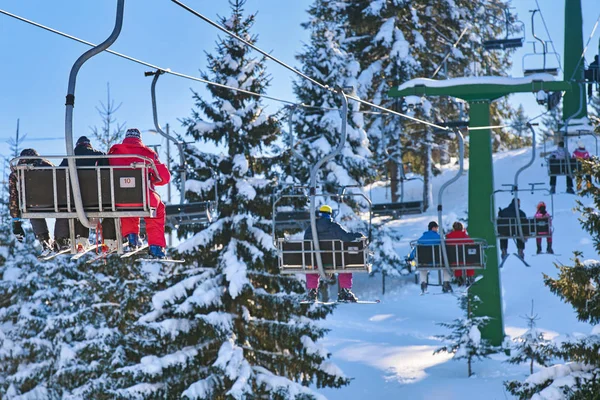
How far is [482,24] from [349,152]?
15.8 m

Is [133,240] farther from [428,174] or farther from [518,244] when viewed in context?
[428,174]

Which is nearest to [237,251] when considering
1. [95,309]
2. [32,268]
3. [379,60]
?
[95,309]

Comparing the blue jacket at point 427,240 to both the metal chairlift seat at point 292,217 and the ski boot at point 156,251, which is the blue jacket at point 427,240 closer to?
the metal chairlift seat at point 292,217

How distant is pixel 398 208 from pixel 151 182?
39.9 ft

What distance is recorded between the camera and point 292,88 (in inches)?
1642

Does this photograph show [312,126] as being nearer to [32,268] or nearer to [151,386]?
[32,268]

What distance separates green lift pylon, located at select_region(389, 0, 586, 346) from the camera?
26922 millimetres

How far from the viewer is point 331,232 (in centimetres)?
1407

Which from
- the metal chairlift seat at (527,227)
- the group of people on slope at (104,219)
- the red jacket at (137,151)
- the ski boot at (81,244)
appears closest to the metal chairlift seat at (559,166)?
the metal chairlift seat at (527,227)

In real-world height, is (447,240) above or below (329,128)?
below

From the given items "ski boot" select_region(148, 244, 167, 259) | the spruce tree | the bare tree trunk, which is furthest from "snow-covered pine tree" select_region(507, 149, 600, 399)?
the bare tree trunk

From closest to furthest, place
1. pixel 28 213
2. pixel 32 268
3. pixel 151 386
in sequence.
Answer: pixel 28 213 → pixel 151 386 → pixel 32 268

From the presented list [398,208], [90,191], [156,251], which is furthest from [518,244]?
[90,191]

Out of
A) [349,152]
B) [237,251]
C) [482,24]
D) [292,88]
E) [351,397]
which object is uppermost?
[482,24]
